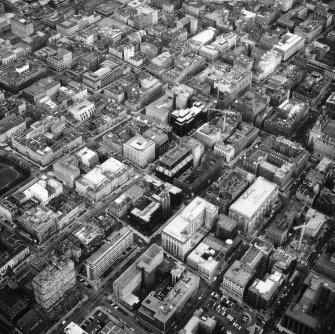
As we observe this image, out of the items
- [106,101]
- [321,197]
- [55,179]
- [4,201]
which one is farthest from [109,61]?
[321,197]

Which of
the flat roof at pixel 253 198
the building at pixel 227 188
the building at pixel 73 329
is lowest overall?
the building at pixel 73 329

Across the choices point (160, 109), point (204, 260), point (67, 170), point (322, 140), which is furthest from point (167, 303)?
point (322, 140)

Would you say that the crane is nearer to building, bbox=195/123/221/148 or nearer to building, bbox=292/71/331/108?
building, bbox=195/123/221/148

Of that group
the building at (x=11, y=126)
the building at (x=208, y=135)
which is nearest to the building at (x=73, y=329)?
the building at (x=11, y=126)

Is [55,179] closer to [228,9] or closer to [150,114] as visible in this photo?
[150,114]

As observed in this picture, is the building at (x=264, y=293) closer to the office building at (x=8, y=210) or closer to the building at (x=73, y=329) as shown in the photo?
the building at (x=73, y=329)

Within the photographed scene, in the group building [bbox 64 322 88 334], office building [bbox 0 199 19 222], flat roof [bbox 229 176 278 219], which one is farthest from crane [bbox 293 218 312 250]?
office building [bbox 0 199 19 222]
